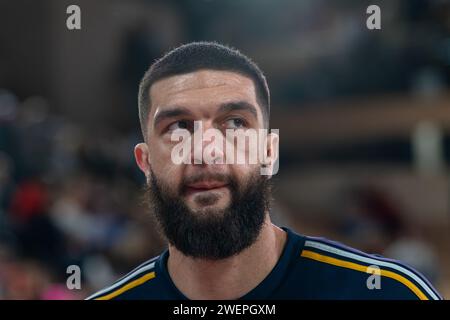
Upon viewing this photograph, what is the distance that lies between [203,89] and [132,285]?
0.91 meters

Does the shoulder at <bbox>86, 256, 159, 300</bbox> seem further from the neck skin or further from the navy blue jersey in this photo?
the neck skin

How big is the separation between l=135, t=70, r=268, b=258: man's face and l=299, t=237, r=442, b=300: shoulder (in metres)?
0.32

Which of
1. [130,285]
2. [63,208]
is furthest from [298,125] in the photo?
[130,285]

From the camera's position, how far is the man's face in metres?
2.33

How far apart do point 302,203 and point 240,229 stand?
6.79 meters

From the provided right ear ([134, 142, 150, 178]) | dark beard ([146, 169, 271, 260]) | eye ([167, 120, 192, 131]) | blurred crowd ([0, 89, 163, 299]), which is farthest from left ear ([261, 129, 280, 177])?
blurred crowd ([0, 89, 163, 299])

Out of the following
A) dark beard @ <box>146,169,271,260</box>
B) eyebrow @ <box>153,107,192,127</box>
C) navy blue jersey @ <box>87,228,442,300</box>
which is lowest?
navy blue jersey @ <box>87,228,442,300</box>

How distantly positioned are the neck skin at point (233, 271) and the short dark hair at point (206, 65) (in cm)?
47

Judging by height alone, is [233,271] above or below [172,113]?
below

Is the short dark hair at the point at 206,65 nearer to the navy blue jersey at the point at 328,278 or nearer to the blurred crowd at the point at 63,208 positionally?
the navy blue jersey at the point at 328,278

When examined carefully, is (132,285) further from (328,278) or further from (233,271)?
(328,278)

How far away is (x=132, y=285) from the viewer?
9.29ft

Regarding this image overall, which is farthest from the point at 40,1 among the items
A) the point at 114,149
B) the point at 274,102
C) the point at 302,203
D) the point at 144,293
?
the point at 144,293

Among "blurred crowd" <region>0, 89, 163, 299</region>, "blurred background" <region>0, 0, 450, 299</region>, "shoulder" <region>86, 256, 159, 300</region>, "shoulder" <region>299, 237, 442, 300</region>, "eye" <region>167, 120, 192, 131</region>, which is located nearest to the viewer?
"eye" <region>167, 120, 192, 131</region>
